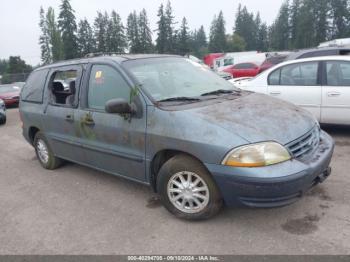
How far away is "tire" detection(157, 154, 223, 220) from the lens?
3320mm

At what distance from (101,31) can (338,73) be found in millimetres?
74902

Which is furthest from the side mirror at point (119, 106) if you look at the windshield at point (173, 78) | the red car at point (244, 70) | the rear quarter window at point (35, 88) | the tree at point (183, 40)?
the tree at point (183, 40)

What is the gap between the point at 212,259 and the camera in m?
2.92

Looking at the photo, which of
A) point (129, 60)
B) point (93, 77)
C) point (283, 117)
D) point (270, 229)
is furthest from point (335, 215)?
point (93, 77)

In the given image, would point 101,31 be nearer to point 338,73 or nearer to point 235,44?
point 235,44

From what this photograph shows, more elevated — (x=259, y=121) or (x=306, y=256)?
(x=259, y=121)

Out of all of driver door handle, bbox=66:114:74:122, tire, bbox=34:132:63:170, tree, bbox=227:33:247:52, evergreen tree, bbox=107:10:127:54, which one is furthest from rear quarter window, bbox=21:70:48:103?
tree, bbox=227:33:247:52

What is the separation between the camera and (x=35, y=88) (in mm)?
5625

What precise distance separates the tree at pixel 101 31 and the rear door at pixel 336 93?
7074cm

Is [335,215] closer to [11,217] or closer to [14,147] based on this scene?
[11,217]

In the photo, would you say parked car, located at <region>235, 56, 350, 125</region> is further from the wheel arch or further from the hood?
the wheel arch

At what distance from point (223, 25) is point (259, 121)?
301ft

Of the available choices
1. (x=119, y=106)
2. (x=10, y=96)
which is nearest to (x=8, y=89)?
(x=10, y=96)

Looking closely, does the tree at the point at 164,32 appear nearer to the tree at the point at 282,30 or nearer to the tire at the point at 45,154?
the tree at the point at 282,30
